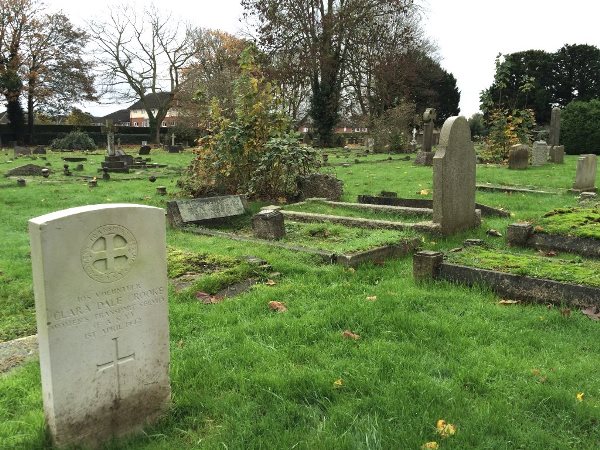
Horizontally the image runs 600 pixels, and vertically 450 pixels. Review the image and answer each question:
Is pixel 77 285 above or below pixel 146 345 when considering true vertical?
above

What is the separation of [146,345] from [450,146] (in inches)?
246

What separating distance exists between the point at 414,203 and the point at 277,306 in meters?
6.11

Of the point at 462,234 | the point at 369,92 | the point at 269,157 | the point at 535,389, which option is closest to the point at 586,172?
the point at 462,234

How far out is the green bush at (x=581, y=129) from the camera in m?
28.4

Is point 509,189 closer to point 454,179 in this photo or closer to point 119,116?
point 454,179

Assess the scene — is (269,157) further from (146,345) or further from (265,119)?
(146,345)

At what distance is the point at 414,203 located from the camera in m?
10.6

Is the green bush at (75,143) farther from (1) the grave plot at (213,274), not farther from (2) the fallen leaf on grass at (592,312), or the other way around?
(2) the fallen leaf on grass at (592,312)

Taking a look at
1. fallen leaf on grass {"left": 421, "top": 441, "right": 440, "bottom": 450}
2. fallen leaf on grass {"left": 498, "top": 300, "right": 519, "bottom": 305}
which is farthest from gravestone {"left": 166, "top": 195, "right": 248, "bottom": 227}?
fallen leaf on grass {"left": 421, "top": 441, "right": 440, "bottom": 450}

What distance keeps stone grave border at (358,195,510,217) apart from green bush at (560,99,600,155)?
22.3m

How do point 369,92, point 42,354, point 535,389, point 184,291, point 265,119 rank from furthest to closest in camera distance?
point 369,92, point 265,119, point 184,291, point 535,389, point 42,354

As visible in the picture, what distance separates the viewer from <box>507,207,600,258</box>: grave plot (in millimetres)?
6977

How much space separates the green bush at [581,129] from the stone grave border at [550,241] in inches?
975

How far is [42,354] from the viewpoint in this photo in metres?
2.89
